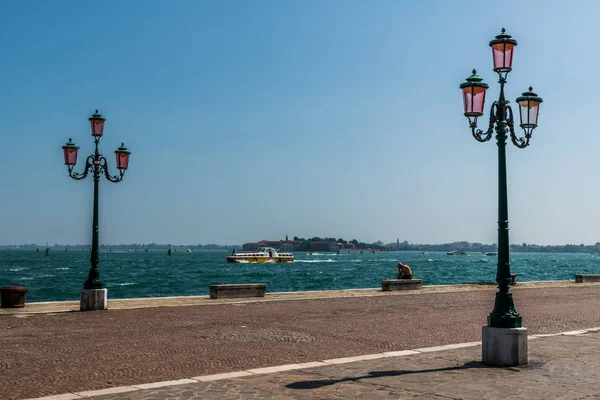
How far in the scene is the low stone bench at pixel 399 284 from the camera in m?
29.4

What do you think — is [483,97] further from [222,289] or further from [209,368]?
[222,289]

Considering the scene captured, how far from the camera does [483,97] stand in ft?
39.4

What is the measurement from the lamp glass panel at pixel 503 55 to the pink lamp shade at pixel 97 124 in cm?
1351

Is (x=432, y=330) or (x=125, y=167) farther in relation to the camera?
(x=125, y=167)

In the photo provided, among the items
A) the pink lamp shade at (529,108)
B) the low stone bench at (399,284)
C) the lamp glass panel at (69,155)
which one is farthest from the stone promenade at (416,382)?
the low stone bench at (399,284)

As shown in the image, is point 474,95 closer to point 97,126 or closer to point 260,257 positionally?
point 97,126

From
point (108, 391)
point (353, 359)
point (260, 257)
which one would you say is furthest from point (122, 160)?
point (260, 257)

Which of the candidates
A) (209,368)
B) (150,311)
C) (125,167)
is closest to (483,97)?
(209,368)

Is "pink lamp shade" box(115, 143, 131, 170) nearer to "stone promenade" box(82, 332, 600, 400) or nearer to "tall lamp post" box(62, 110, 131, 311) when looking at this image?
"tall lamp post" box(62, 110, 131, 311)

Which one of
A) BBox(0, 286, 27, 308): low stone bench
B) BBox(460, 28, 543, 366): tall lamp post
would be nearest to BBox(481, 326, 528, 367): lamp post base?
BBox(460, 28, 543, 366): tall lamp post

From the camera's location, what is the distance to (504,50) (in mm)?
11820

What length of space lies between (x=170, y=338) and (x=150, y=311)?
577 centimetres

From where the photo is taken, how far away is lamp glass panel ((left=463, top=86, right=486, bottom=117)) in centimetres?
1195

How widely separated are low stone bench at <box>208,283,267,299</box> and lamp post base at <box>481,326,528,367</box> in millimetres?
13317
